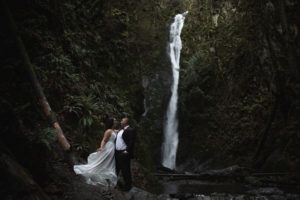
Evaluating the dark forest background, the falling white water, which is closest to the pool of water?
the dark forest background

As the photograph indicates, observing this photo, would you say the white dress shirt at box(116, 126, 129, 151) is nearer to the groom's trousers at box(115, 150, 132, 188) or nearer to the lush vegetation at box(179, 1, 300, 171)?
the groom's trousers at box(115, 150, 132, 188)

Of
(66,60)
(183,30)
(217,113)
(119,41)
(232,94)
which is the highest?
(183,30)

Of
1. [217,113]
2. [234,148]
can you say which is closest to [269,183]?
[234,148]

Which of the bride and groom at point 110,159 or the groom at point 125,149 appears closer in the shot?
the bride and groom at point 110,159

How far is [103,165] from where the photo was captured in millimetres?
5770

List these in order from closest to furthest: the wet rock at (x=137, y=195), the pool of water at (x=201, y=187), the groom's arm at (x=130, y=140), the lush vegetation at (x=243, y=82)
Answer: the wet rock at (x=137, y=195)
the groom's arm at (x=130, y=140)
the pool of water at (x=201, y=187)
the lush vegetation at (x=243, y=82)

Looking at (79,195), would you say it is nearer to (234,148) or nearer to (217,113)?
(234,148)

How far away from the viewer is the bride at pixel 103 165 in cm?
554

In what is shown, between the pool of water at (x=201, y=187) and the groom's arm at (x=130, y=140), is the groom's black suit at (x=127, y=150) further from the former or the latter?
the pool of water at (x=201, y=187)

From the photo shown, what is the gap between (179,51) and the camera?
22.1m

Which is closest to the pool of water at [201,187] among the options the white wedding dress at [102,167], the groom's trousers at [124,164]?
the groom's trousers at [124,164]

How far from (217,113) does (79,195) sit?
48.0 ft

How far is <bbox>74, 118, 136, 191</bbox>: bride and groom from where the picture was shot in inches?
220

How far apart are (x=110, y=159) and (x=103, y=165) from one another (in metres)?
0.22
